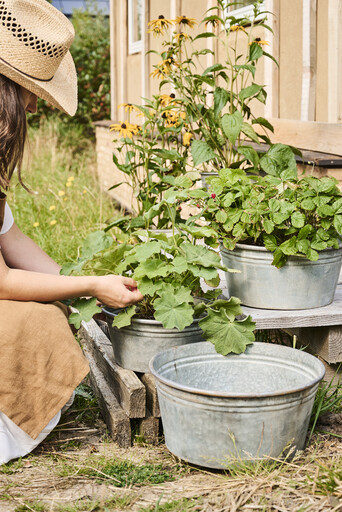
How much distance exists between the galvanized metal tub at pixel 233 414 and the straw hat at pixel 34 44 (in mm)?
950

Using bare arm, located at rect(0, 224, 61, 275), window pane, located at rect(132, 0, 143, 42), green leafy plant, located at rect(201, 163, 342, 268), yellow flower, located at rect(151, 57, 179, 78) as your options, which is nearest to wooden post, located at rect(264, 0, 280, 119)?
yellow flower, located at rect(151, 57, 179, 78)

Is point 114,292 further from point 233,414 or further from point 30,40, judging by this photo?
point 30,40

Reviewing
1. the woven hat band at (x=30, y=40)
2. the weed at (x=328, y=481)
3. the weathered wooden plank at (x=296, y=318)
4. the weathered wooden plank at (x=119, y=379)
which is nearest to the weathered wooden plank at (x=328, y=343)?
the weathered wooden plank at (x=296, y=318)

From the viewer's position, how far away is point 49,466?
2.21m

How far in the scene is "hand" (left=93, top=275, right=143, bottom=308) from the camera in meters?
2.25

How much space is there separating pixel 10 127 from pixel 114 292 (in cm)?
61

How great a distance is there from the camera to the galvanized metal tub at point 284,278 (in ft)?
7.91

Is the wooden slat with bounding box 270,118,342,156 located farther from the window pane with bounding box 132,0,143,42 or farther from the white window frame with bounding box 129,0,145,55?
the window pane with bounding box 132,0,143,42

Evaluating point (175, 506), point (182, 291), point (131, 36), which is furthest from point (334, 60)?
point (131, 36)

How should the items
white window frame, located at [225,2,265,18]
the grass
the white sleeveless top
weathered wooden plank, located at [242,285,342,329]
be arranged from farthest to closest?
the grass → white window frame, located at [225,2,265,18] → the white sleeveless top → weathered wooden plank, located at [242,285,342,329]

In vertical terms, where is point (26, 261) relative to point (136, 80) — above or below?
below

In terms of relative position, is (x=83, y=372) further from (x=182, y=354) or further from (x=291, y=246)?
(x=291, y=246)

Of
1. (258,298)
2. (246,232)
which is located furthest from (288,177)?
(258,298)

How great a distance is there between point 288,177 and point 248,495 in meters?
1.08
